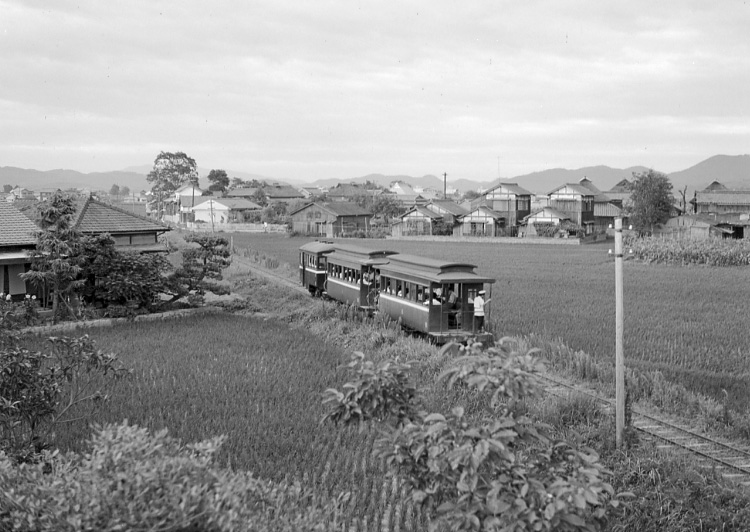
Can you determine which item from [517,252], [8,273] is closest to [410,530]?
[8,273]

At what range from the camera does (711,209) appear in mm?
65875

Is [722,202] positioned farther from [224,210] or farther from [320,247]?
[224,210]

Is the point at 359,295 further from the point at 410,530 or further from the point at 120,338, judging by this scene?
the point at 410,530

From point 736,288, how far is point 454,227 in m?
36.5

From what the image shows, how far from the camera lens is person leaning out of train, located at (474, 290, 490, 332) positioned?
16.7m

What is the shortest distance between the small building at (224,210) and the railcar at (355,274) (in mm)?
54150

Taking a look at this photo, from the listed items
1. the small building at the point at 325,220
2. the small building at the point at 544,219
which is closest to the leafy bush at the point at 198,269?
the small building at the point at 325,220

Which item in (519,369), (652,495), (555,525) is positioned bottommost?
(652,495)

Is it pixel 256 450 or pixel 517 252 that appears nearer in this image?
pixel 256 450

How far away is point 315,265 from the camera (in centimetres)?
2769

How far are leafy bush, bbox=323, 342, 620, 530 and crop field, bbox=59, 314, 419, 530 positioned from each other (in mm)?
2482

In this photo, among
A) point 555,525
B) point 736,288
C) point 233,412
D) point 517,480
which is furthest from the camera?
point 736,288

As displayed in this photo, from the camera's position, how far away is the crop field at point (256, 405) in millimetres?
8812

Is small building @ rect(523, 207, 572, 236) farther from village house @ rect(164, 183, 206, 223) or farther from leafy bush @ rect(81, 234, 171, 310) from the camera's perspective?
village house @ rect(164, 183, 206, 223)
